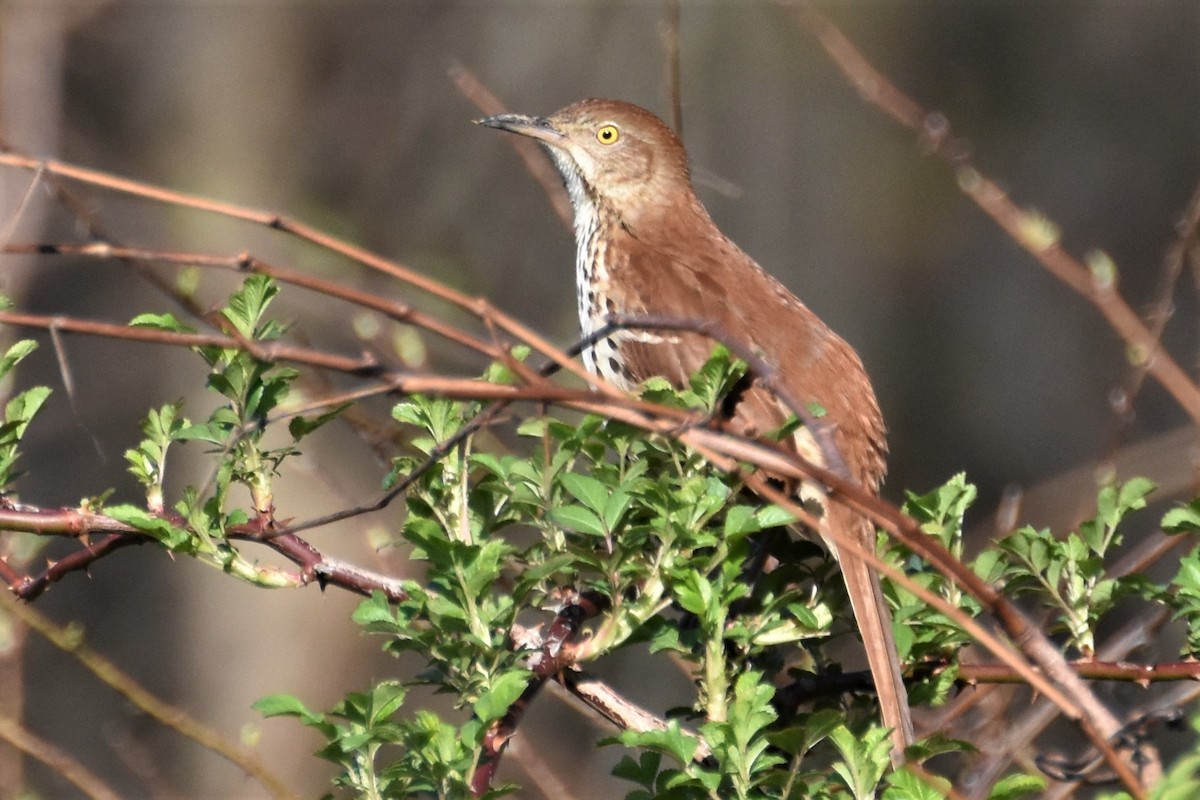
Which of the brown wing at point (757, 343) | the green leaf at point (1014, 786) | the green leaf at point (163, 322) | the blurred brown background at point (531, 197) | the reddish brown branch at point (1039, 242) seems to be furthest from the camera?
the blurred brown background at point (531, 197)

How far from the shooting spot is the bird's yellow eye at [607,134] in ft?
14.8

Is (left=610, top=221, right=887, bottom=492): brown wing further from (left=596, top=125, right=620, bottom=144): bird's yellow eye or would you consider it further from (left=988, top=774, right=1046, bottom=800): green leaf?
(left=988, top=774, right=1046, bottom=800): green leaf

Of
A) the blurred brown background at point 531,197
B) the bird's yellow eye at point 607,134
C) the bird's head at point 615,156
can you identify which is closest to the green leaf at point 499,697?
the bird's head at point 615,156

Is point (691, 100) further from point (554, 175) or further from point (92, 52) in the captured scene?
point (554, 175)

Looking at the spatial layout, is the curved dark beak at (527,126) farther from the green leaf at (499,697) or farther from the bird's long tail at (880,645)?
the green leaf at (499,697)

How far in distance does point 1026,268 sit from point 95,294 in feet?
20.0

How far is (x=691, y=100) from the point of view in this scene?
1016cm

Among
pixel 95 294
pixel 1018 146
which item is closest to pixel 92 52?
pixel 95 294

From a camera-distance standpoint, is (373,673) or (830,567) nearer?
(830,567)

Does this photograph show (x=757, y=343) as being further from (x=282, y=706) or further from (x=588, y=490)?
(x=282, y=706)

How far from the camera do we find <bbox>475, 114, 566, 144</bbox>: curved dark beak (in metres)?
4.12

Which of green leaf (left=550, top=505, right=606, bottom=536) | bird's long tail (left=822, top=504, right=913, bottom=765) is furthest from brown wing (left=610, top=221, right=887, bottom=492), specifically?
green leaf (left=550, top=505, right=606, bottom=536)

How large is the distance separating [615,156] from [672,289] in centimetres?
85

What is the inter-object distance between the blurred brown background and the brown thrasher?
2393 mm
